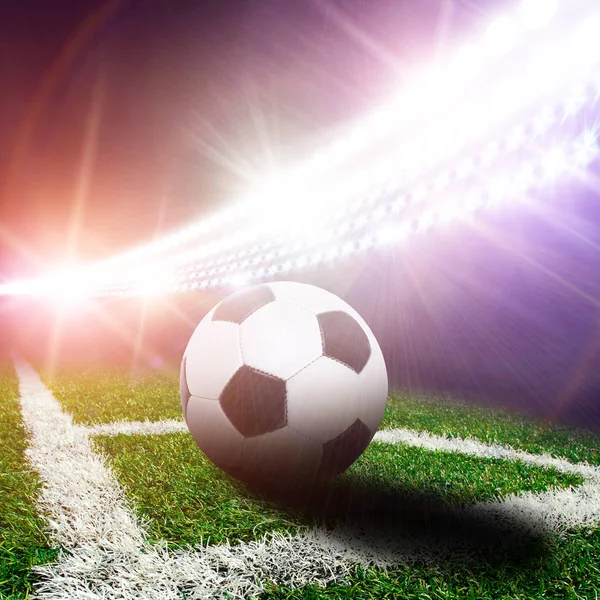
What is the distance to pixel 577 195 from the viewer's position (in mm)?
5465

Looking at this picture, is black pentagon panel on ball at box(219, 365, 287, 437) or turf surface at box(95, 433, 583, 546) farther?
black pentagon panel on ball at box(219, 365, 287, 437)

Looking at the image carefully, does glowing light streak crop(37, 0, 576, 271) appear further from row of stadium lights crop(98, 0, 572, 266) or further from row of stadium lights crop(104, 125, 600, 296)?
row of stadium lights crop(104, 125, 600, 296)

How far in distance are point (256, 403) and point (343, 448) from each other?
438mm

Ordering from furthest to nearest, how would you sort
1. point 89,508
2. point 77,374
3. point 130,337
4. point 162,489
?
point 130,337
point 77,374
point 162,489
point 89,508

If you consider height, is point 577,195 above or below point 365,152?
below

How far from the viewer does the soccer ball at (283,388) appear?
217cm

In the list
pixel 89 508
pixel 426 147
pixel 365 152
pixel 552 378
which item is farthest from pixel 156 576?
pixel 365 152

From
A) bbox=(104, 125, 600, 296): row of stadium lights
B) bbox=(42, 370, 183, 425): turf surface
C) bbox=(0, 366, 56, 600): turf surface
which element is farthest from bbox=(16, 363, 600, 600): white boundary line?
bbox=(104, 125, 600, 296): row of stadium lights

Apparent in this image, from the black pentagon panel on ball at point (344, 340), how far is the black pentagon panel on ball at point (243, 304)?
282 mm

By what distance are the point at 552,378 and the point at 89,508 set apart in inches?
208

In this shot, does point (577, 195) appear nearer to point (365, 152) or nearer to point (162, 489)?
point (365, 152)

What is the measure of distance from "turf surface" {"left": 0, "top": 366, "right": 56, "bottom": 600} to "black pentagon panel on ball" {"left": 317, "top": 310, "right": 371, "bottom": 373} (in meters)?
1.27

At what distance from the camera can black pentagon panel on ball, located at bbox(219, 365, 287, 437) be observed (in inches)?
85.1

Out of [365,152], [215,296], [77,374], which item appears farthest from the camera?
[215,296]
